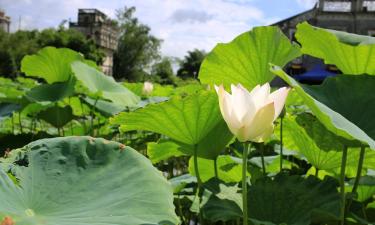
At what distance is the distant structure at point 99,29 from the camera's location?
37.9 meters

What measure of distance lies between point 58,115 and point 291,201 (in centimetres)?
137

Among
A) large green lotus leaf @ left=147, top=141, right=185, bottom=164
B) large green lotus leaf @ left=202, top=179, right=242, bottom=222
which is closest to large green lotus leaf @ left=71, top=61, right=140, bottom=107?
large green lotus leaf @ left=147, top=141, right=185, bottom=164

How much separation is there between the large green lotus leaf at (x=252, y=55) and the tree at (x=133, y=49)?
3454cm

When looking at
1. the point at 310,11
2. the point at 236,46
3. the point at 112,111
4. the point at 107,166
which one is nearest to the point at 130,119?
the point at 107,166

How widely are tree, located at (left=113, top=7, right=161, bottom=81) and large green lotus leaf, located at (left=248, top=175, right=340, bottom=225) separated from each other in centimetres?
3469

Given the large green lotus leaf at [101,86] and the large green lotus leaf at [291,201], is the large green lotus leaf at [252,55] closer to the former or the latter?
the large green lotus leaf at [291,201]

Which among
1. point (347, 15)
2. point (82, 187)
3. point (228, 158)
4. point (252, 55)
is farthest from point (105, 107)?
point (347, 15)

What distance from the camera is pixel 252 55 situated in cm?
96

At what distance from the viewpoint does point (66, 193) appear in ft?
2.10

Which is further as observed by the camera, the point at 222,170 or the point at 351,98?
the point at 222,170

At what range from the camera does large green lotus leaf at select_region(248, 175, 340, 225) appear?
80 cm

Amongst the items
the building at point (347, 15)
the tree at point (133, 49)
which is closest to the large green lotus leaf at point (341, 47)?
the building at point (347, 15)

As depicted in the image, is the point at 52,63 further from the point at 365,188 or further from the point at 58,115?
the point at 365,188

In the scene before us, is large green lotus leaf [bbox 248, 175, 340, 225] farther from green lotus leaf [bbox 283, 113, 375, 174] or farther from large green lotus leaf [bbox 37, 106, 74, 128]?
large green lotus leaf [bbox 37, 106, 74, 128]
